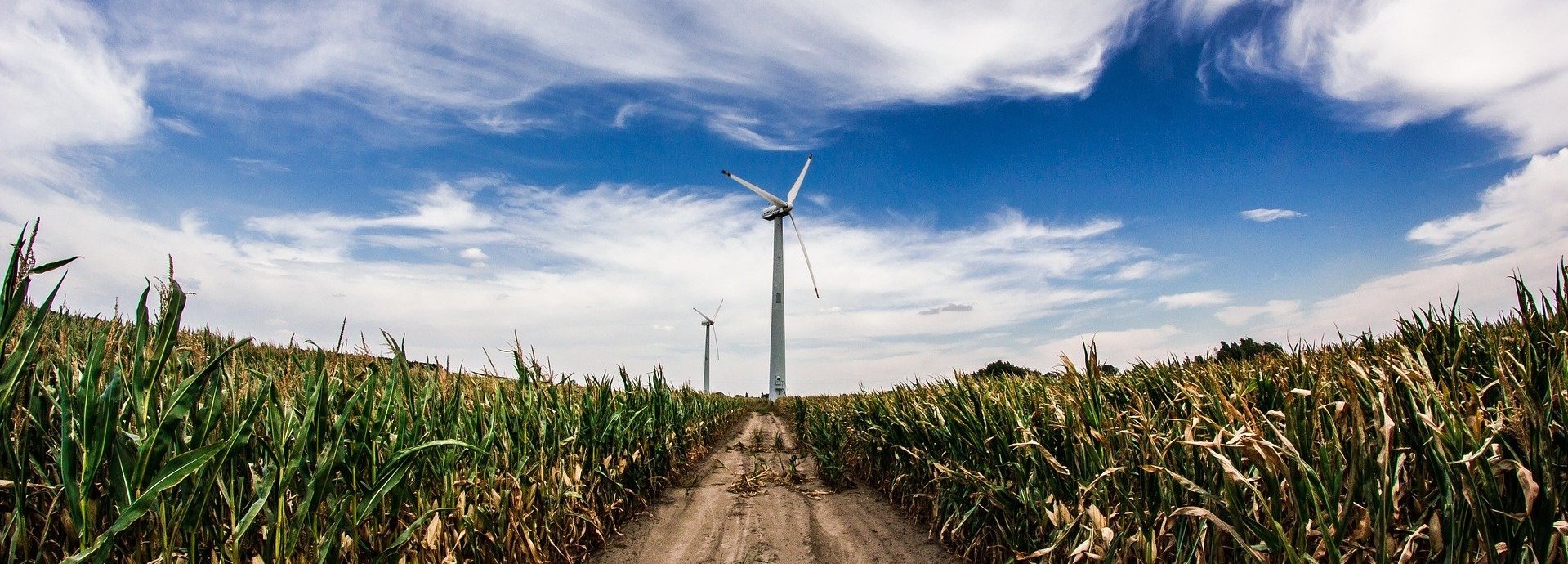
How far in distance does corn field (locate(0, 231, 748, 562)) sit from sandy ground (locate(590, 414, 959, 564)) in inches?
57.0

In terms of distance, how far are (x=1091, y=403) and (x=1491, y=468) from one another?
2.86 m

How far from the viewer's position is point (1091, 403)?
559cm

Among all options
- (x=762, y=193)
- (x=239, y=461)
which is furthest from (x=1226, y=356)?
(x=762, y=193)

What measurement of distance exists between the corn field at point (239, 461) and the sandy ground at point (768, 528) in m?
1.45

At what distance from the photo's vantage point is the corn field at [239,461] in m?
3.08

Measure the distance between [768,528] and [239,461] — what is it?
600 cm

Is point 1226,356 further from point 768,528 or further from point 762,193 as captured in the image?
point 762,193

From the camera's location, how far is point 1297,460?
10.2 feet

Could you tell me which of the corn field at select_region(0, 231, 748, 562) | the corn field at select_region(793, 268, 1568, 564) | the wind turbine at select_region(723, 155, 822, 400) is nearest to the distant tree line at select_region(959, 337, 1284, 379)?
the corn field at select_region(793, 268, 1568, 564)

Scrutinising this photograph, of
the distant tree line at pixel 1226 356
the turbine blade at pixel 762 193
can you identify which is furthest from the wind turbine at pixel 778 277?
the distant tree line at pixel 1226 356

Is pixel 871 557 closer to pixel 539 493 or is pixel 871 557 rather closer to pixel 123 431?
pixel 539 493

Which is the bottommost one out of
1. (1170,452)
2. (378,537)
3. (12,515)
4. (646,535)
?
(646,535)

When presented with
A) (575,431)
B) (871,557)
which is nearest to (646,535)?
(575,431)

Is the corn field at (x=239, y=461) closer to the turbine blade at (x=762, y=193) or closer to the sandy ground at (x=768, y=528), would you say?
the sandy ground at (x=768, y=528)
